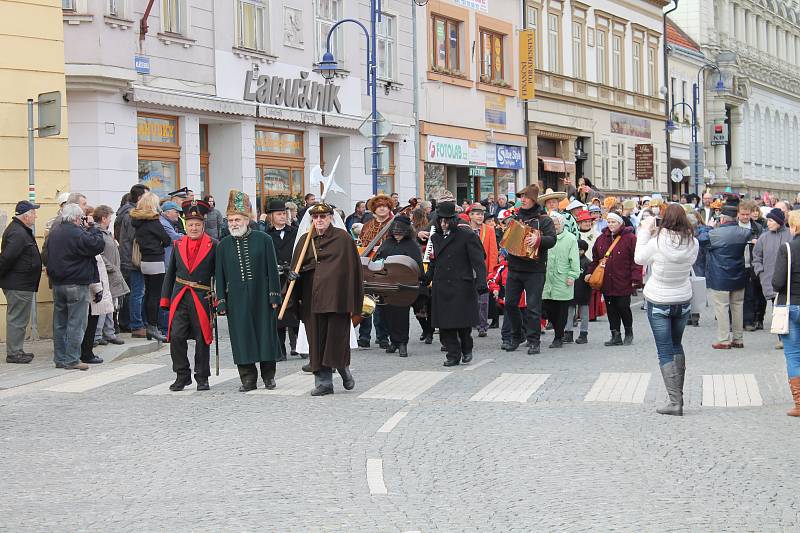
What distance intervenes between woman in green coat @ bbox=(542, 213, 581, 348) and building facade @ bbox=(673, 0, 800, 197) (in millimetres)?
47853

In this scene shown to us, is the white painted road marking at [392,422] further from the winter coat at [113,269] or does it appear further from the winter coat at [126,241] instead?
the winter coat at [126,241]

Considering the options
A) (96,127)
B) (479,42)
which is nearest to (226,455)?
(96,127)

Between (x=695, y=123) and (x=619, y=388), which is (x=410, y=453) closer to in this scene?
(x=619, y=388)

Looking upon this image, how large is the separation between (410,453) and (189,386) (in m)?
4.54

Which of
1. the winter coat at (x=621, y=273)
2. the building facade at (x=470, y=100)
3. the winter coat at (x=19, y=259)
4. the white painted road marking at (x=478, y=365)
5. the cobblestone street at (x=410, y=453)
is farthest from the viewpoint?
the building facade at (x=470, y=100)

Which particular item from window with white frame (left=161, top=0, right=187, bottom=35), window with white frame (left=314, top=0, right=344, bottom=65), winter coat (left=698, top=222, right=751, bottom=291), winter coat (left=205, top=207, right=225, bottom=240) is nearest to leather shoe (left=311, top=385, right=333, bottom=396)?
winter coat (left=698, top=222, right=751, bottom=291)

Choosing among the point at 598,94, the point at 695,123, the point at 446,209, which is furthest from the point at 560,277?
the point at 695,123

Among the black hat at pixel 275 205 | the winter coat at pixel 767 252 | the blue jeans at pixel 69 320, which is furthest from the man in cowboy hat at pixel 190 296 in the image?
the winter coat at pixel 767 252

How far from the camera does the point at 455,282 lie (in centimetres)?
1498

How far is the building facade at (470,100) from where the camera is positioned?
34.8 m

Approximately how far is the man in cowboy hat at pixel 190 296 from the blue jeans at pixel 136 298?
4465 mm

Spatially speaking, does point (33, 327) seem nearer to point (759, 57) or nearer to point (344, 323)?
point (344, 323)

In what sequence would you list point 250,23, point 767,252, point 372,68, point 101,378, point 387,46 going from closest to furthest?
point 101,378, point 767,252, point 250,23, point 372,68, point 387,46

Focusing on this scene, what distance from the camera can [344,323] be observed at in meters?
12.4
